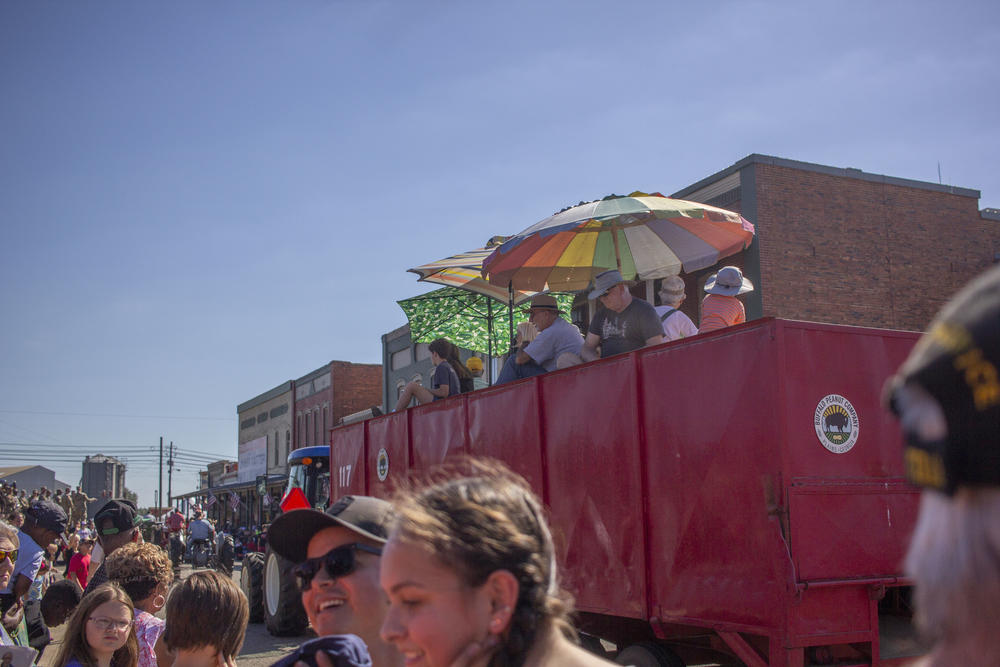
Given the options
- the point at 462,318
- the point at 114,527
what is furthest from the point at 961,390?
the point at 462,318

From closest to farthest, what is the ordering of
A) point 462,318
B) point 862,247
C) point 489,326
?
point 462,318 → point 489,326 → point 862,247

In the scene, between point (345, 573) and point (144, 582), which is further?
point (144, 582)

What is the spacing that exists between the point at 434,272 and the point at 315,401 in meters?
39.2

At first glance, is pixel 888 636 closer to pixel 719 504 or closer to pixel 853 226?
pixel 719 504

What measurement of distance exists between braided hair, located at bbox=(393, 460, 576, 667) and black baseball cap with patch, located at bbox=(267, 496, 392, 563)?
37.8 inches

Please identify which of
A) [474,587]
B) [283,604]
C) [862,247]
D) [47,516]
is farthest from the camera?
[862,247]

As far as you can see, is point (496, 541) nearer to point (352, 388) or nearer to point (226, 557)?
point (226, 557)

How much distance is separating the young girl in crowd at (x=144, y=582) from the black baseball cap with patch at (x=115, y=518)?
167 centimetres

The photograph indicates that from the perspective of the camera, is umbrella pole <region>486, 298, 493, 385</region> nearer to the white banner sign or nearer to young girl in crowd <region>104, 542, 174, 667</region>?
young girl in crowd <region>104, 542, 174, 667</region>

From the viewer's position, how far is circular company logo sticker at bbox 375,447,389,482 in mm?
9719

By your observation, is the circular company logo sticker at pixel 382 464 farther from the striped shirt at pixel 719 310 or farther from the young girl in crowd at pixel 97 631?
the young girl in crowd at pixel 97 631

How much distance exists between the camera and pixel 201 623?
140 inches

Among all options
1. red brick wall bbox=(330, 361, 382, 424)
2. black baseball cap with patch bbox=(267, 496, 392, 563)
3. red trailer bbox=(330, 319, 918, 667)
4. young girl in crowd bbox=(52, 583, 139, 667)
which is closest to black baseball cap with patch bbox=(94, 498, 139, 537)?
young girl in crowd bbox=(52, 583, 139, 667)

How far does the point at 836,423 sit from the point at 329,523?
3.53m
